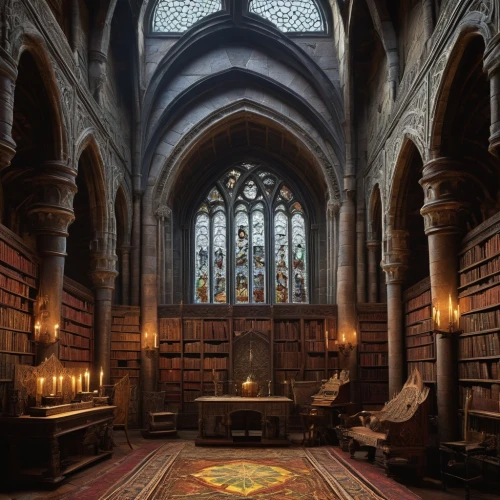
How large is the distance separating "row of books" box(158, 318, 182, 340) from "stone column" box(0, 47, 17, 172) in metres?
11.3

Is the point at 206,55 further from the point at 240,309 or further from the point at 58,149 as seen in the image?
the point at 58,149

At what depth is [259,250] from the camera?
82.2ft

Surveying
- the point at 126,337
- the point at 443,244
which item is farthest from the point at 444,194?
the point at 126,337

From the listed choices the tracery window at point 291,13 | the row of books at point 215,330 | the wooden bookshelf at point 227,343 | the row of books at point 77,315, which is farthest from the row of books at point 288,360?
the tracery window at point 291,13

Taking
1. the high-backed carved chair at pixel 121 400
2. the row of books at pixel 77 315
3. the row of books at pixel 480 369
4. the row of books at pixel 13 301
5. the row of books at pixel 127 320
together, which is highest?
the row of books at pixel 127 320

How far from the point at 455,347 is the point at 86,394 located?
21.4 feet

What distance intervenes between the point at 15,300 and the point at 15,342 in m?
0.75

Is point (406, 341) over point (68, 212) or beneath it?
beneath

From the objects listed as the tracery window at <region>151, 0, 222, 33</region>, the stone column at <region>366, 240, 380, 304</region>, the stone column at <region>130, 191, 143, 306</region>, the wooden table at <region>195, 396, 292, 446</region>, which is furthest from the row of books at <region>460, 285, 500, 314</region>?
the tracery window at <region>151, 0, 222, 33</region>

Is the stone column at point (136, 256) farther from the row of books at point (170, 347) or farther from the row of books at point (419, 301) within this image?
the row of books at point (419, 301)

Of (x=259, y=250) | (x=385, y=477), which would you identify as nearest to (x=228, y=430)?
(x=385, y=477)

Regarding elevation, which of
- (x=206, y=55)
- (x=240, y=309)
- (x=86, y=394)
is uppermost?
(x=206, y=55)

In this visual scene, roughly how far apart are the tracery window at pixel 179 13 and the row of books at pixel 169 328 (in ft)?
29.3

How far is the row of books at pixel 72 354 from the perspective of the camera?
51.5 feet
